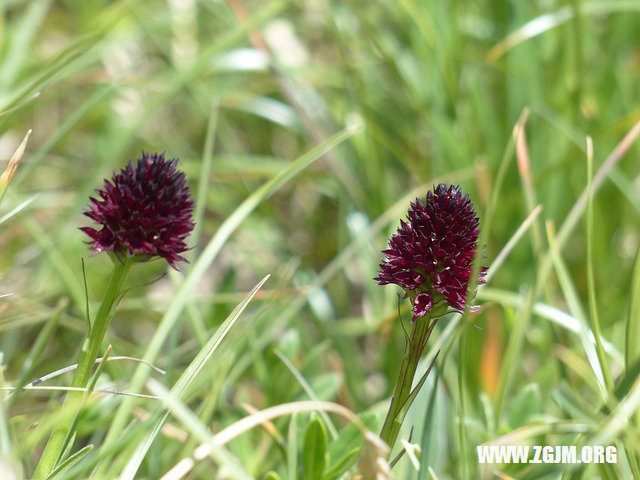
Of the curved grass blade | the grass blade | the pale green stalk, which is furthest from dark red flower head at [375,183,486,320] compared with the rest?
the curved grass blade

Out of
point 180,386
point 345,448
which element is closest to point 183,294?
point 180,386

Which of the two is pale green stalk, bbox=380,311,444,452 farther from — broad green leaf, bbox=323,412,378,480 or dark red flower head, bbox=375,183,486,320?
broad green leaf, bbox=323,412,378,480

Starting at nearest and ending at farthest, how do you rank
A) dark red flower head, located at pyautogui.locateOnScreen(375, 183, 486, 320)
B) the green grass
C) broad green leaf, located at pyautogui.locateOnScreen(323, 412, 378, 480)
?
1. dark red flower head, located at pyautogui.locateOnScreen(375, 183, 486, 320)
2. broad green leaf, located at pyautogui.locateOnScreen(323, 412, 378, 480)
3. the green grass

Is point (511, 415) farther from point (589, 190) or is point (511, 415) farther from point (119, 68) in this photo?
point (119, 68)

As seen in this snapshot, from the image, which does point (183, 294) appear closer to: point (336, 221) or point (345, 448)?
point (345, 448)

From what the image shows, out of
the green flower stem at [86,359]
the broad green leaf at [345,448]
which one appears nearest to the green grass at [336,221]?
the broad green leaf at [345,448]

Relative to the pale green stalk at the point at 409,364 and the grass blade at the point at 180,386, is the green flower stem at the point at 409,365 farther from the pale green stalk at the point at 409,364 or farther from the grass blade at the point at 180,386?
the grass blade at the point at 180,386
